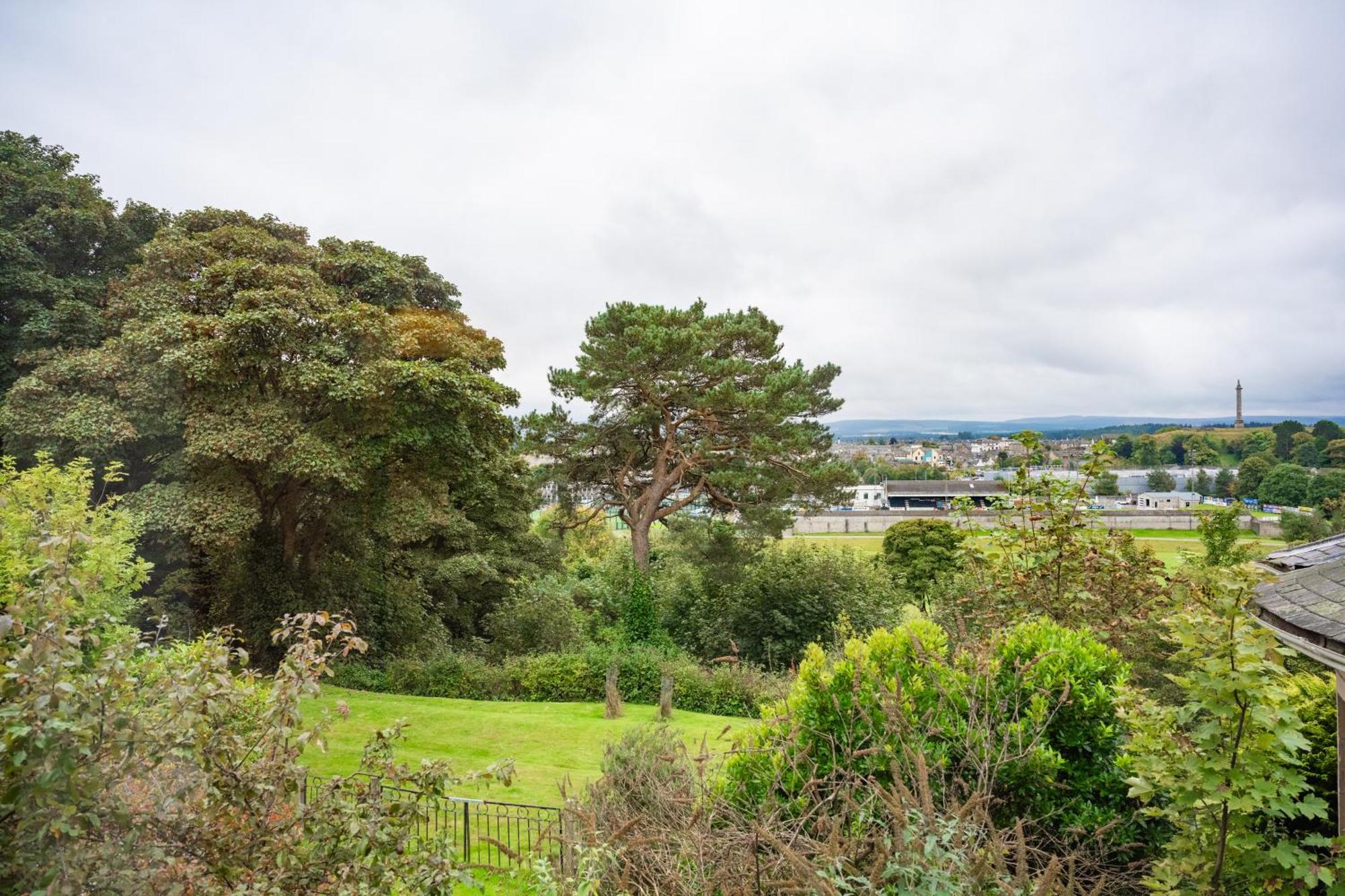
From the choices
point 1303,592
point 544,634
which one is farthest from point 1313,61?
point 544,634

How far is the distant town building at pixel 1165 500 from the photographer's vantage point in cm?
1596

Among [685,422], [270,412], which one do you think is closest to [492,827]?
[270,412]

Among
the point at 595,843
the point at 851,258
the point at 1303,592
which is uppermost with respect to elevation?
the point at 851,258

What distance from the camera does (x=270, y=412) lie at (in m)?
9.74

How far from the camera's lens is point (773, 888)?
7.63 ft

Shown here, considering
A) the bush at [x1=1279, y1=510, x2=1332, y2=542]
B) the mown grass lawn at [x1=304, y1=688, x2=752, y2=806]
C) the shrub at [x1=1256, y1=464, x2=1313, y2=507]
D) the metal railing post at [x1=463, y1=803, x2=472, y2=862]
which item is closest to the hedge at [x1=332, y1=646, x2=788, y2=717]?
the mown grass lawn at [x1=304, y1=688, x2=752, y2=806]

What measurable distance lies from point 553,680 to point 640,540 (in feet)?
15.8

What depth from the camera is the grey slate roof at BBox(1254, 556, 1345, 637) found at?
2643 mm

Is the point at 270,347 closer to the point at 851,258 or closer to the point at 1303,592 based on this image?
the point at 1303,592

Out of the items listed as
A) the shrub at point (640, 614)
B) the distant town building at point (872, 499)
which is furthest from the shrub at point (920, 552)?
the shrub at point (640, 614)

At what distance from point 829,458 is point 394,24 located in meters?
13.0

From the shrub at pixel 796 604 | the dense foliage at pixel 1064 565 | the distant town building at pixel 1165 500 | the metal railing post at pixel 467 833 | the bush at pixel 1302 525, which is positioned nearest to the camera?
the metal railing post at pixel 467 833

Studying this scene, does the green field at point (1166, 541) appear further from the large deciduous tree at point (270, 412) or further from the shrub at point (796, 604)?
the large deciduous tree at point (270, 412)

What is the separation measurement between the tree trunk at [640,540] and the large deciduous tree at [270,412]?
14.0ft
